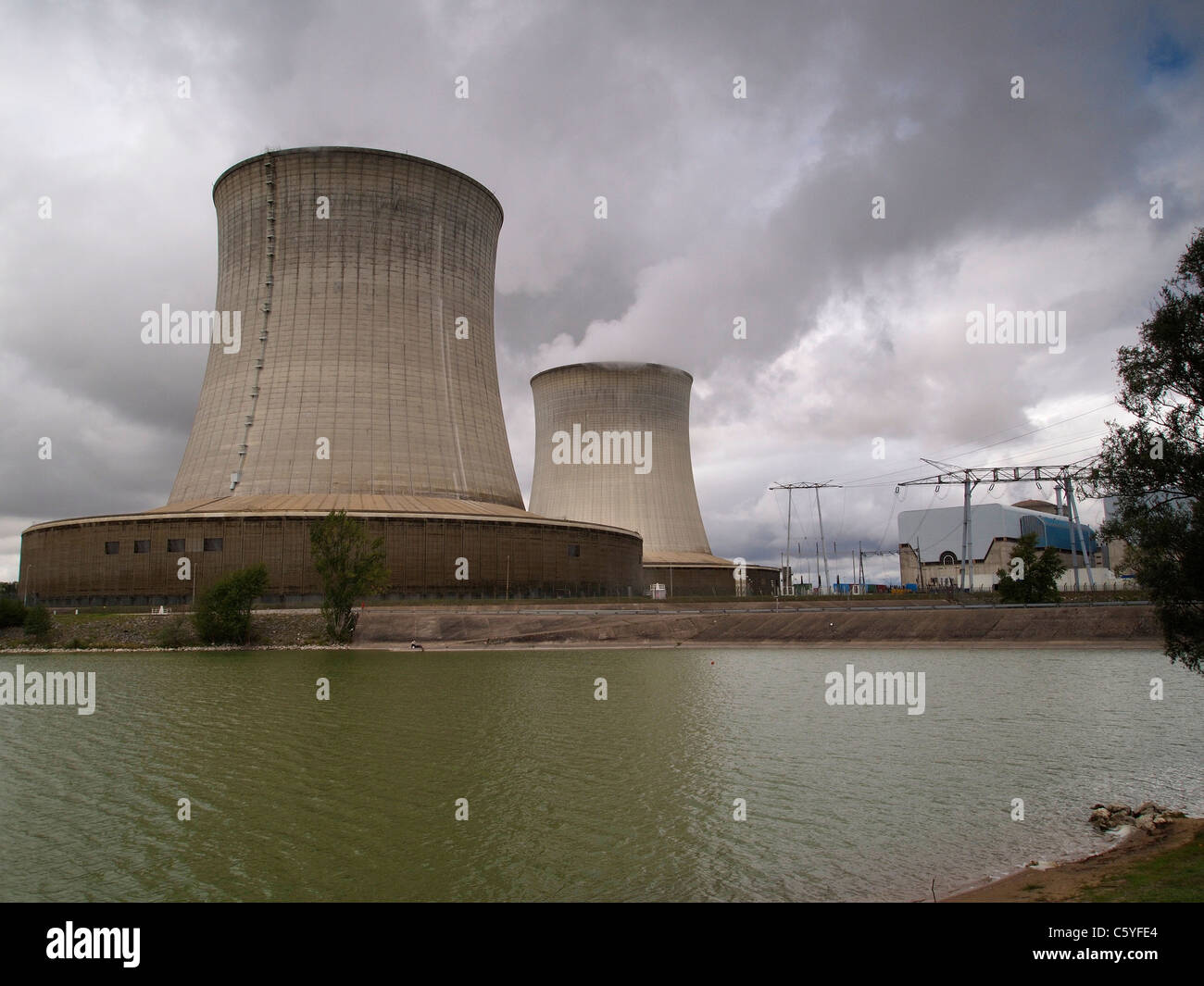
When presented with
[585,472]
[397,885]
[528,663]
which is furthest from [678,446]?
[397,885]

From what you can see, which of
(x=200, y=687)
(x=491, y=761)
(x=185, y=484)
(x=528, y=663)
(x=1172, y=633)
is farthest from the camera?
(x=185, y=484)

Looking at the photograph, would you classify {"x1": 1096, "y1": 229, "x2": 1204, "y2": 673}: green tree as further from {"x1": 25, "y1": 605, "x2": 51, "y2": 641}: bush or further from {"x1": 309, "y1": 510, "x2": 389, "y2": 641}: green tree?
{"x1": 25, "y1": 605, "x2": 51, "y2": 641}: bush

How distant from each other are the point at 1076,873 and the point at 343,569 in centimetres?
3216

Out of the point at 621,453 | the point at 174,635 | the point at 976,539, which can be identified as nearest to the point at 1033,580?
the point at 621,453

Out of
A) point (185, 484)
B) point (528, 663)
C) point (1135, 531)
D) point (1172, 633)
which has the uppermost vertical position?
point (185, 484)

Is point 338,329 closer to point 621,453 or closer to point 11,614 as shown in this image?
point 11,614

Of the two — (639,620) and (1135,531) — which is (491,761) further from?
(639,620)

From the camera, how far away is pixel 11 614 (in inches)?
1387

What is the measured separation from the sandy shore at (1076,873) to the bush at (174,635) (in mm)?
33922

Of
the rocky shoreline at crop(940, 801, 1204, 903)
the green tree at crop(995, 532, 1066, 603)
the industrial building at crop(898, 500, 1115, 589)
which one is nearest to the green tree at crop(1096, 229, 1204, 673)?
the rocky shoreline at crop(940, 801, 1204, 903)

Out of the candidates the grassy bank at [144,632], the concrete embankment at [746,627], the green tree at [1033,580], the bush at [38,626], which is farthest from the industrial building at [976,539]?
the bush at [38,626]

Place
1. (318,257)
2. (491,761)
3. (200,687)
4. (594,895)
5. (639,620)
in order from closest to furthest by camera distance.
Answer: (594,895) < (491,761) < (200,687) < (639,620) < (318,257)

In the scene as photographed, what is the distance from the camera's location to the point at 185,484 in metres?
42.8
